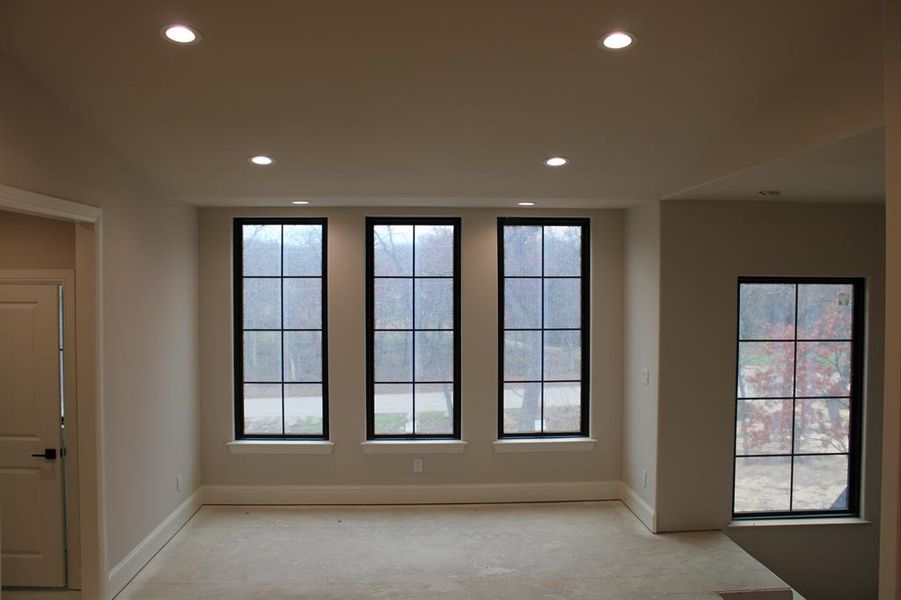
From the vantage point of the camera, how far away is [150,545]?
3877 mm

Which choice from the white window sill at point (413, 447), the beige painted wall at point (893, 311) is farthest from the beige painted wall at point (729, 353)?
the beige painted wall at point (893, 311)

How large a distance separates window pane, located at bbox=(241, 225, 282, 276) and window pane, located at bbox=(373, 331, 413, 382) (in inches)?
42.0

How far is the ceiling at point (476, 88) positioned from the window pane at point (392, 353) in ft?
5.03

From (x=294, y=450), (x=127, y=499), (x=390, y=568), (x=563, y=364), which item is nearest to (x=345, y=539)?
(x=390, y=568)

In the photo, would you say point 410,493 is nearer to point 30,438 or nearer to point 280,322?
point 280,322

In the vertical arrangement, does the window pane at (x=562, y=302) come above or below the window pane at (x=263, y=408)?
above

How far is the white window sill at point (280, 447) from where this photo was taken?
189 inches

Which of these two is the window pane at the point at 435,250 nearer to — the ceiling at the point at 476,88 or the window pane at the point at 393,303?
the window pane at the point at 393,303

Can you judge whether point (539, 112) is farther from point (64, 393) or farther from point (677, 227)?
point (64, 393)

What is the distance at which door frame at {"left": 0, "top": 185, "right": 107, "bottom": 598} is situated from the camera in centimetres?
322

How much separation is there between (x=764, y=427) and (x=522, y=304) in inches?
83.0

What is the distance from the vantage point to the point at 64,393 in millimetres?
3371

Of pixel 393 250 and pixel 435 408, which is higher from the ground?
pixel 393 250

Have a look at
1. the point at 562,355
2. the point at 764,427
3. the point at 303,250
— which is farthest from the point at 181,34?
the point at 764,427
